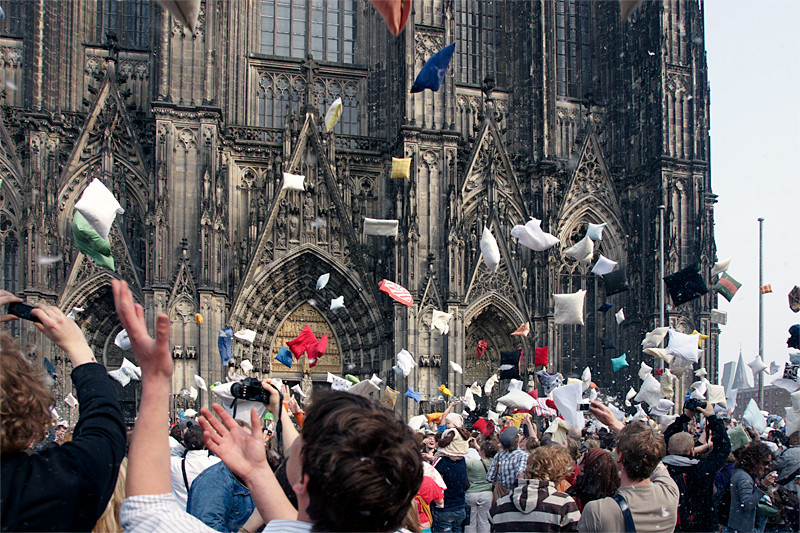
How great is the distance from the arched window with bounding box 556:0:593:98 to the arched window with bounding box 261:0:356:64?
7111mm

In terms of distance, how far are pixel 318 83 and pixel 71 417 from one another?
12429 mm

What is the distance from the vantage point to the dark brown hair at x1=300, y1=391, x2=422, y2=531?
2.09 metres

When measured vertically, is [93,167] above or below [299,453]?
above

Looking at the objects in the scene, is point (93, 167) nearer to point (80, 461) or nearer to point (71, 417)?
point (71, 417)

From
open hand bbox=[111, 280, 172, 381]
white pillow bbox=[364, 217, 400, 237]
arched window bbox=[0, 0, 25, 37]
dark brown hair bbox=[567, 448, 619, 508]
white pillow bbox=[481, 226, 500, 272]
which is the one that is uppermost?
arched window bbox=[0, 0, 25, 37]

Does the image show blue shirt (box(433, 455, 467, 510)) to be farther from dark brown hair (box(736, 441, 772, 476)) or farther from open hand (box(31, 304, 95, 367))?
open hand (box(31, 304, 95, 367))

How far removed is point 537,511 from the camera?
189 inches

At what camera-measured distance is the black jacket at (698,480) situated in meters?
5.64

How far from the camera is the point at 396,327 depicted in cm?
2255

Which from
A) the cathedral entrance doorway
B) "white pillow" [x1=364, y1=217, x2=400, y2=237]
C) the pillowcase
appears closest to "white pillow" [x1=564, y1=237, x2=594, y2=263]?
"white pillow" [x1=364, y1=217, x2=400, y2=237]

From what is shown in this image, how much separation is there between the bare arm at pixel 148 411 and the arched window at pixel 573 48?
2662 centimetres

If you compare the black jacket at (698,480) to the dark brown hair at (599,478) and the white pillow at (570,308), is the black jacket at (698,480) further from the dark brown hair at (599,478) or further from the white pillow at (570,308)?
the white pillow at (570,308)

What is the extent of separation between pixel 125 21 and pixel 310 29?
5.72 m

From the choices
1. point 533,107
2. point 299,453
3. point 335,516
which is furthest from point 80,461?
point 533,107
